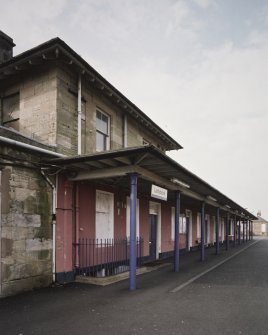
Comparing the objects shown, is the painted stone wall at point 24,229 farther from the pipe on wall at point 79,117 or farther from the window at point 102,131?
the window at point 102,131

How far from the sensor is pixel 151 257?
14.8 meters

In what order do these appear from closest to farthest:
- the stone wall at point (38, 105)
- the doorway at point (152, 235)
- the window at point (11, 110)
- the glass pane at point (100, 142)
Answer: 1. the stone wall at point (38, 105)
2. the window at point (11, 110)
3. the glass pane at point (100, 142)
4. the doorway at point (152, 235)

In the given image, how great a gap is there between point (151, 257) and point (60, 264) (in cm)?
715

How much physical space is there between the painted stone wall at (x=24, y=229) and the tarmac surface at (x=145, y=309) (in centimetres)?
41

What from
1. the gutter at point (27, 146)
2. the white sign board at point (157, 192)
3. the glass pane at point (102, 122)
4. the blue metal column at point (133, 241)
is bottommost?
the blue metal column at point (133, 241)

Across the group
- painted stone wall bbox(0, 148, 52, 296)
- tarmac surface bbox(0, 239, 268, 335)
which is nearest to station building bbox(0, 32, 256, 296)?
painted stone wall bbox(0, 148, 52, 296)

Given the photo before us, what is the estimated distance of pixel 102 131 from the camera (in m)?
11.4

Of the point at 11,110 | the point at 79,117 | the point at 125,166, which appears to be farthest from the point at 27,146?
the point at 11,110

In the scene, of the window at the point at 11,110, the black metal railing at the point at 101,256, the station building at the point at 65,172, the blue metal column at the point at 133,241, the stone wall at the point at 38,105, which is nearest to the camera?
the station building at the point at 65,172

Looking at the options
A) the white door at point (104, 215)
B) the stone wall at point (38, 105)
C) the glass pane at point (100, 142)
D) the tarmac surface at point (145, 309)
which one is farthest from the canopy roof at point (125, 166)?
the tarmac surface at point (145, 309)

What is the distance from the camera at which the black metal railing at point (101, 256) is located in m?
9.30

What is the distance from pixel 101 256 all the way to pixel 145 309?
444 centimetres

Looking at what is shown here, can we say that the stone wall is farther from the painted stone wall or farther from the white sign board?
the white sign board

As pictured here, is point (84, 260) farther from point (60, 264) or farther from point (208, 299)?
point (208, 299)
